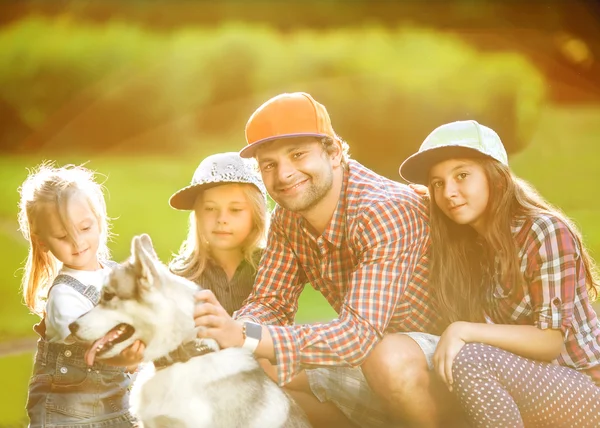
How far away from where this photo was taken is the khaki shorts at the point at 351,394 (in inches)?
74.4

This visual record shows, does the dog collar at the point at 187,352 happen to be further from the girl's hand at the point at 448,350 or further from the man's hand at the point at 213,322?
the girl's hand at the point at 448,350

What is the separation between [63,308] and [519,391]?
1271 mm

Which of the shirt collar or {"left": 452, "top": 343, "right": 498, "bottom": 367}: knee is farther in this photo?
the shirt collar

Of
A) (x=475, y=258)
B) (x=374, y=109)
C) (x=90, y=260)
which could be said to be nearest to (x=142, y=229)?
(x=90, y=260)

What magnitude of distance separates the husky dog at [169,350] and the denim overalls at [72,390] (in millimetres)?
296

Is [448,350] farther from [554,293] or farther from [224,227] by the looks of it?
[224,227]

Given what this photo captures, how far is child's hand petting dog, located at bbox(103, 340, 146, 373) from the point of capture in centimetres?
157

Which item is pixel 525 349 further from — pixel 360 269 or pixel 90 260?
pixel 90 260

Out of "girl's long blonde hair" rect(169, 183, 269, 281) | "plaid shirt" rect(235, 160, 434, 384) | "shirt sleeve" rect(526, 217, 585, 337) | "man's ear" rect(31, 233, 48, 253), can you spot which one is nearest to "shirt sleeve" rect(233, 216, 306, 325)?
"plaid shirt" rect(235, 160, 434, 384)

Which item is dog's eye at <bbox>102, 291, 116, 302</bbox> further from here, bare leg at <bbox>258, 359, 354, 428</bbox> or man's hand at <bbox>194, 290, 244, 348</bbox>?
bare leg at <bbox>258, 359, 354, 428</bbox>

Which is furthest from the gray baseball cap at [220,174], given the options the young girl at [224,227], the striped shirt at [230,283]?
the striped shirt at [230,283]

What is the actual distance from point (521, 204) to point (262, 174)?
0.74 m

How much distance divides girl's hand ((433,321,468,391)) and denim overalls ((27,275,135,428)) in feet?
2.89

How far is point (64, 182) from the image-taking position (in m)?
1.93
